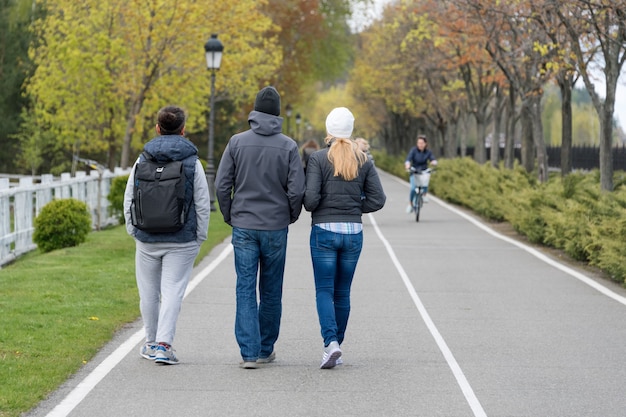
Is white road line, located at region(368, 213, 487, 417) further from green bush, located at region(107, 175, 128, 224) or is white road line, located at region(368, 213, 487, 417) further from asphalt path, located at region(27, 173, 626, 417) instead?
green bush, located at region(107, 175, 128, 224)

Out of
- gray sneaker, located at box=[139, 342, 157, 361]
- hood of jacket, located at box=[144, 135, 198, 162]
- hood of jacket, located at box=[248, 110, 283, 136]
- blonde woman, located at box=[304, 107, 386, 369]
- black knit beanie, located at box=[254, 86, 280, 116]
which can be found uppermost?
black knit beanie, located at box=[254, 86, 280, 116]

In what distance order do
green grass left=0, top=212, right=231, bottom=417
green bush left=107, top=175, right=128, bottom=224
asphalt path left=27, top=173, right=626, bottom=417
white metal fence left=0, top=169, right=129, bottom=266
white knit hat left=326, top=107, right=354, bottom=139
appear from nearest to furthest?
asphalt path left=27, top=173, right=626, bottom=417, green grass left=0, top=212, right=231, bottom=417, white knit hat left=326, top=107, right=354, bottom=139, white metal fence left=0, top=169, right=129, bottom=266, green bush left=107, top=175, right=128, bottom=224

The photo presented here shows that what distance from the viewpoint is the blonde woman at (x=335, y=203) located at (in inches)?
333

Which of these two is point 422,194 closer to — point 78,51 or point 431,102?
point 78,51

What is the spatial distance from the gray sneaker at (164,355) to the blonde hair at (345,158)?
1765mm

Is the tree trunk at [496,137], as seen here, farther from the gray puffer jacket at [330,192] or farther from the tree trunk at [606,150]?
the gray puffer jacket at [330,192]

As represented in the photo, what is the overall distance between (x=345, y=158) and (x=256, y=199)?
72 centimetres

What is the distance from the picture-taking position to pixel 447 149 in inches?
2333

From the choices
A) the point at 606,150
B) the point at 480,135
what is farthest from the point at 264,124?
the point at 480,135

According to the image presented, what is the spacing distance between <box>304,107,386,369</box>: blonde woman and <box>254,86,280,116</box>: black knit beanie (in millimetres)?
412

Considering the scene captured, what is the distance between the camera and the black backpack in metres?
8.32

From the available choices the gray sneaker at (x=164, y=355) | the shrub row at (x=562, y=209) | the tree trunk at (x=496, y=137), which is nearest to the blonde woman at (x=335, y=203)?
the gray sneaker at (x=164, y=355)

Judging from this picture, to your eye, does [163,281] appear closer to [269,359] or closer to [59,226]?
[269,359]

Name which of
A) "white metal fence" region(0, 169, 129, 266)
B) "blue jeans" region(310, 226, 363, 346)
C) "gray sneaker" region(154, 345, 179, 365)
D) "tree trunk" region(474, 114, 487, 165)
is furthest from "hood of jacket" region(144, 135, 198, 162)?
"tree trunk" region(474, 114, 487, 165)
